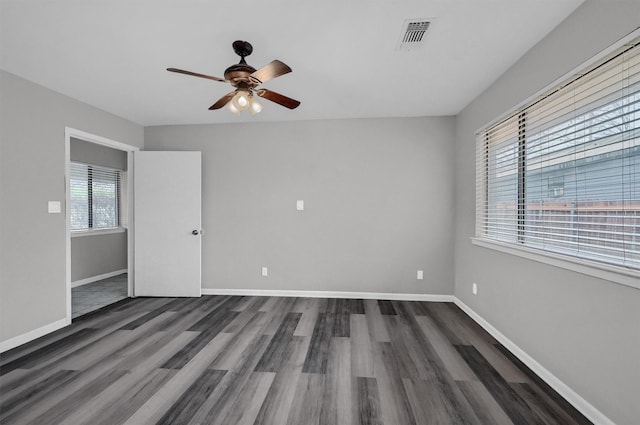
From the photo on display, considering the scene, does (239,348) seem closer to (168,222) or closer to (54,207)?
(168,222)

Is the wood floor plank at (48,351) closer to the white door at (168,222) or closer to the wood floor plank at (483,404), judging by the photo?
the white door at (168,222)

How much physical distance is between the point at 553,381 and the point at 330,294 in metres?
2.41

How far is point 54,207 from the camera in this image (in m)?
2.78

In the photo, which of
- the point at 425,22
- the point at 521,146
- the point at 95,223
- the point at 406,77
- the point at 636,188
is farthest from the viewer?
the point at 95,223

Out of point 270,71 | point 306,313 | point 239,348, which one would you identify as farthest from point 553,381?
point 270,71

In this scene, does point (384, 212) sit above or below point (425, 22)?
below

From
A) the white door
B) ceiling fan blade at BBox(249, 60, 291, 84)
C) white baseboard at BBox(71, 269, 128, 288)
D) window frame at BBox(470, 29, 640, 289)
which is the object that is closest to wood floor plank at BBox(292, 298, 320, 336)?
the white door

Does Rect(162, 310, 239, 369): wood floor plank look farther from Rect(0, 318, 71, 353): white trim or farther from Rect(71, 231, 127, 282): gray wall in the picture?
Rect(71, 231, 127, 282): gray wall

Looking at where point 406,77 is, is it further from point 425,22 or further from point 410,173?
point 410,173

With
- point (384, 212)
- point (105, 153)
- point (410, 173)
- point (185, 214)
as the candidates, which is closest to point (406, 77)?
point (410, 173)

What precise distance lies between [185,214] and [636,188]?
4.28 m

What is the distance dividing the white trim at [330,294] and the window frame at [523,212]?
3.44 feet

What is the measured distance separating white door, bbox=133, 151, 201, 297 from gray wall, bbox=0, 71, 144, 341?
0.95m

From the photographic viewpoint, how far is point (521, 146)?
237cm
